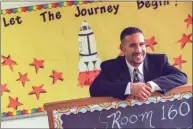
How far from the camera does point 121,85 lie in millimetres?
757

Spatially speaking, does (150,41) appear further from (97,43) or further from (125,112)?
(125,112)

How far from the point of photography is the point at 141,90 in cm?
75

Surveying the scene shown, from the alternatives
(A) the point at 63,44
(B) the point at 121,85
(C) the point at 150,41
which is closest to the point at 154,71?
(B) the point at 121,85

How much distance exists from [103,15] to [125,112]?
367mm

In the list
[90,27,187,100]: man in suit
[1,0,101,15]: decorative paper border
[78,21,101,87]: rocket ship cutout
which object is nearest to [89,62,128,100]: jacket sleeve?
[90,27,187,100]: man in suit

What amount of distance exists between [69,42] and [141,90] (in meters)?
0.33

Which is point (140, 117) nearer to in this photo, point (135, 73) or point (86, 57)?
point (135, 73)

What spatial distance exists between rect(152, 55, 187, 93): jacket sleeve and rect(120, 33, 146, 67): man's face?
7cm

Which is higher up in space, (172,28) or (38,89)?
(172,28)

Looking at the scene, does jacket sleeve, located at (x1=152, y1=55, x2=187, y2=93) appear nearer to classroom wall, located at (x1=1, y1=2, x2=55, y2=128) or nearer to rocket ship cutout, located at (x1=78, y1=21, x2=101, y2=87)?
rocket ship cutout, located at (x1=78, y1=21, x2=101, y2=87)

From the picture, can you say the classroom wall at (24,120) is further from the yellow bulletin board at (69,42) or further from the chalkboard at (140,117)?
the chalkboard at (140,117)

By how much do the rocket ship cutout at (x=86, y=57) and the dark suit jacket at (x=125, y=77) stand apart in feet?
0.36

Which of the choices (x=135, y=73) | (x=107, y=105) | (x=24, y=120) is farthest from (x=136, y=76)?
(x=24, y=120)

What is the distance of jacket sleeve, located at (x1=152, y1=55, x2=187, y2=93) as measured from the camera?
2.49 feet
